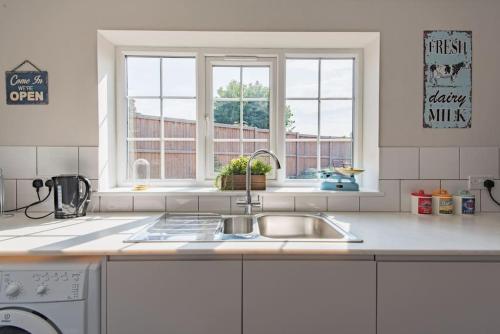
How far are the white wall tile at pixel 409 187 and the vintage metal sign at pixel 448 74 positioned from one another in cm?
40

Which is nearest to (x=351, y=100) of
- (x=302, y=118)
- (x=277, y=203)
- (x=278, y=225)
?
(x=302, y=118)

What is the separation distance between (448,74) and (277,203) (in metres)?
1.26

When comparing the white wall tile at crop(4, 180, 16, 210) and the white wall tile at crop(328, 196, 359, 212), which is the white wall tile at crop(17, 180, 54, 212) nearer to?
the white wall tile at crop(4, 180, 16, 210)

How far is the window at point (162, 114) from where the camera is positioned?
213 centimetres

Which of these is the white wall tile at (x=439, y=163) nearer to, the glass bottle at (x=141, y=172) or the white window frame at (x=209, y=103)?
the white window frame at (x=209, y=103)

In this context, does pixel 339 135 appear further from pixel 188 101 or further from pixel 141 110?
pixel 141 110

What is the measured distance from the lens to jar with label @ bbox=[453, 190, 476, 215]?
1811 millimetres

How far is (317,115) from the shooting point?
2.16m

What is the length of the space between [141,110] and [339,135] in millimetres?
1340

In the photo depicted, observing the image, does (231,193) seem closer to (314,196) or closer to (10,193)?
(314,196)

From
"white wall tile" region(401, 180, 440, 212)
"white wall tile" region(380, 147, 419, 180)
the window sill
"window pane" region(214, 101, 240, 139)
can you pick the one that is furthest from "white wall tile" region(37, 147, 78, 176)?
"white wall tile" region(401, 180, 440, 212)

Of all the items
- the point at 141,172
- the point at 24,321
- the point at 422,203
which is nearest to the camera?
the point at 24,321

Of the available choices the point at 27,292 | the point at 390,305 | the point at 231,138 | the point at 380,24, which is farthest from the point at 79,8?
the point at 390,305

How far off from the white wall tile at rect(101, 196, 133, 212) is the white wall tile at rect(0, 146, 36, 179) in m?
0.45
